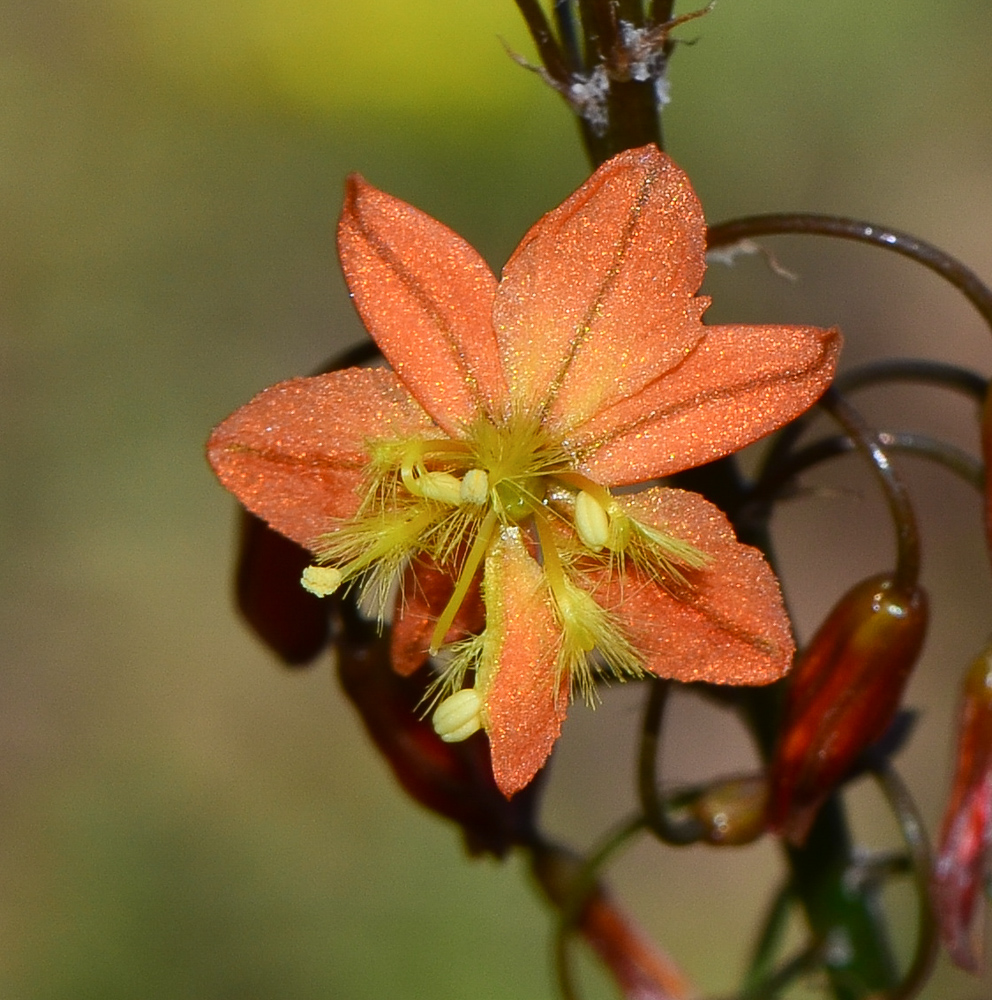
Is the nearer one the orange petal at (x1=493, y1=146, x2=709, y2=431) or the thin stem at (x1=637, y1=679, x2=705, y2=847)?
the orange petal at (x1=493, y1=146, x2=709, y2=431)

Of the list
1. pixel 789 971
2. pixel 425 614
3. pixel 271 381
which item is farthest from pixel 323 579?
pixel 271 381

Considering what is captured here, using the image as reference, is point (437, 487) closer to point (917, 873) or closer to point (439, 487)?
point (439, 487)

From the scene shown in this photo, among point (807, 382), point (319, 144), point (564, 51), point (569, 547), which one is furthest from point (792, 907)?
point (319, 144)

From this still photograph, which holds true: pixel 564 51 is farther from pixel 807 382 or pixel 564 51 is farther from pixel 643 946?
pixel 643 946

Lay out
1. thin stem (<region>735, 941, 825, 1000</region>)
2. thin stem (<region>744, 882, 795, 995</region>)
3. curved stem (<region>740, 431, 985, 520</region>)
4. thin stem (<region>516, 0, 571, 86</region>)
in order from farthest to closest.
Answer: thin stem (<region>744, 882, 795, 995</region>), thin stem (<region>735, 941, 825, 1000</region>), curved stem (<region>740, 431, 985, 520</region>), thin stem (<region>516, 0, 571, 86</region>)

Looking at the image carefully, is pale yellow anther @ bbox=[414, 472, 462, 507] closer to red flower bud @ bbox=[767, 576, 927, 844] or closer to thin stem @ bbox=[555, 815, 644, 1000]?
red flower bud @ bbox=[767, 576, 927, 844]

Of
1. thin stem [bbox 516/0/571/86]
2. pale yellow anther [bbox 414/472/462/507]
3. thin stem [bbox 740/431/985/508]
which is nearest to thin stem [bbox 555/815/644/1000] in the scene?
thin stem [bbox 740/431/985/508]
